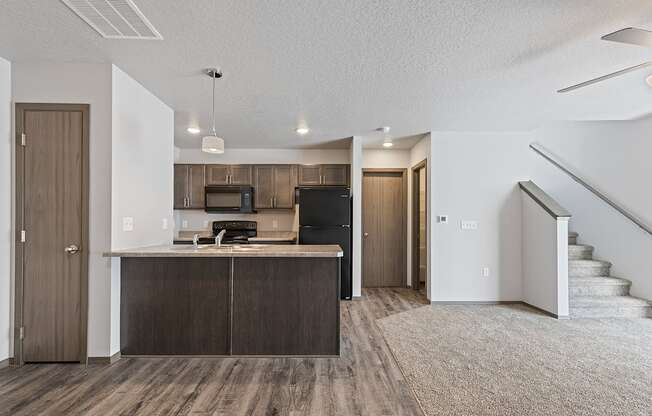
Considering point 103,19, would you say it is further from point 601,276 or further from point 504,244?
point 601,276

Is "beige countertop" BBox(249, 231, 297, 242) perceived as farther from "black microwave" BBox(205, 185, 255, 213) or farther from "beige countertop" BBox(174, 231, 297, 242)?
"black microwave" BBox(205, 185, 255, 213)

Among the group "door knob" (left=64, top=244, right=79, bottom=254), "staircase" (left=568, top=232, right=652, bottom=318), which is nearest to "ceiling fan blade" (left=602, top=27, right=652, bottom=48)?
"staircase" (left=568, top=232, right=652, bottom=318)

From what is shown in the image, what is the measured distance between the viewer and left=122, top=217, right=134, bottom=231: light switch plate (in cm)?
312

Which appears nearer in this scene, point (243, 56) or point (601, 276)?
point (243, 56)

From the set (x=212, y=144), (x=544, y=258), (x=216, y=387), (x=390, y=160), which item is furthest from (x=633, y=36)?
(x=390, y=160)

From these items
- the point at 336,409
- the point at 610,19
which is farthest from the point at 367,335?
the point at 610,19

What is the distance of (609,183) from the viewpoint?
5.05 m

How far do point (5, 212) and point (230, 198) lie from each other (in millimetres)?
3243

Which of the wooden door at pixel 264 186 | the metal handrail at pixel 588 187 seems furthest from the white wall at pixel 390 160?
the metal handrail at pixel 588 187

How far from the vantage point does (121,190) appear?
10.2 ft

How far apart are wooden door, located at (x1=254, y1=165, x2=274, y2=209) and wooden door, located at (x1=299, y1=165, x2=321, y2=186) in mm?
497

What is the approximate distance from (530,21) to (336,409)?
9.06ft

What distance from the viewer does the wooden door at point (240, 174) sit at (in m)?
6.09

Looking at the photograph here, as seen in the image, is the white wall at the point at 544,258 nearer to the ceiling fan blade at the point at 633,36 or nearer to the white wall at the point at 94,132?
the ceiling fan blade at the point at 633,36
